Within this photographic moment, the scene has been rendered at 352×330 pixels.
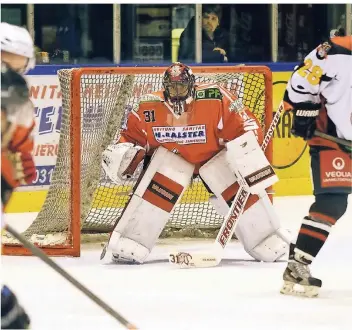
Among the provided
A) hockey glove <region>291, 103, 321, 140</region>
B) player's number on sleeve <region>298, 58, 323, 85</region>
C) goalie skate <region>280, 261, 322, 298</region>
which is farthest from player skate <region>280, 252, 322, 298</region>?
player's number on sleeve <region>298, 58, 323, 85</region>

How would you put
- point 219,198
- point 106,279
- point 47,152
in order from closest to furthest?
point 106,279 → point 219,198 → point 47,152

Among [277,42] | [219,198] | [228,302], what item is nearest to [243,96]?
[219,198]

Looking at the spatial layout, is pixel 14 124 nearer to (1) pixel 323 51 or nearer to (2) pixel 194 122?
(1) pixel 323 51

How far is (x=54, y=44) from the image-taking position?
23.0 ft

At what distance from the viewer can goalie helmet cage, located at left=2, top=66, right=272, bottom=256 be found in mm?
5324

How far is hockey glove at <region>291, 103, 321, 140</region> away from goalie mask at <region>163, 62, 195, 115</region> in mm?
836

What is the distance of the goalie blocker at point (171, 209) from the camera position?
16.8ft

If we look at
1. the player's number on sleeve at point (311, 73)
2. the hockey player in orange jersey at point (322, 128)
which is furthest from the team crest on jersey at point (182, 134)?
the player's number on sleeve at point (311, 73)

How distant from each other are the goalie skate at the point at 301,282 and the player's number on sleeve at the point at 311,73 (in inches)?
25.9

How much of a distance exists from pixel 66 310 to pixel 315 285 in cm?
89

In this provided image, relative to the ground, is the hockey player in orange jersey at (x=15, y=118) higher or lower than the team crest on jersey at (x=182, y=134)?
higher

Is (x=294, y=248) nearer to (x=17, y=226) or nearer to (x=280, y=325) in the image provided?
(x=280, y=325)

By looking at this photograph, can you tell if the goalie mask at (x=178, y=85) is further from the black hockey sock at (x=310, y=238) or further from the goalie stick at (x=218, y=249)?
the black hockey sock at (x=310, y=238)

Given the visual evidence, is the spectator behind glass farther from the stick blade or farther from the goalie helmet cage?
the stick blade
